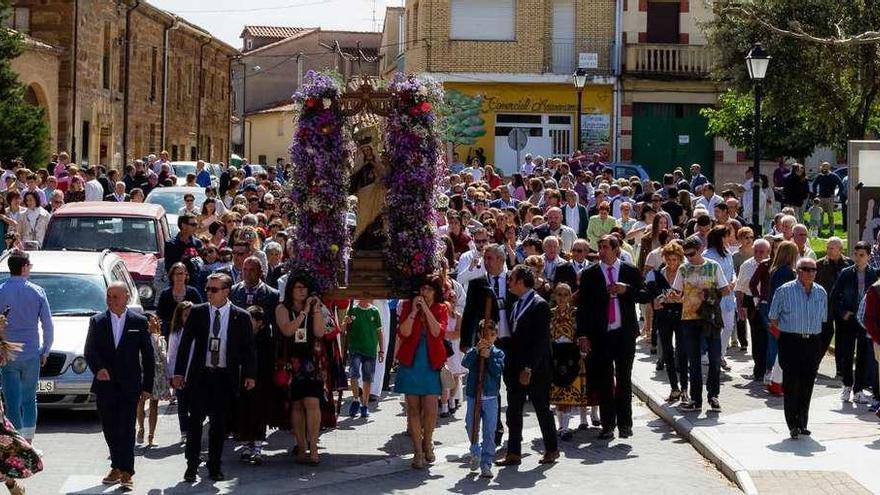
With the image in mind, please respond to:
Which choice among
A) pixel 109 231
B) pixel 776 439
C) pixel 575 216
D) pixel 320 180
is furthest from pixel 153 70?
pixel 776 439

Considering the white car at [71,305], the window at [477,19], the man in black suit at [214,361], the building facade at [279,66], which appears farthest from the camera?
the building facade at [279,66]

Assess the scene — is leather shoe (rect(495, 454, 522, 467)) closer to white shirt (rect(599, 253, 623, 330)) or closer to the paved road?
the paved road

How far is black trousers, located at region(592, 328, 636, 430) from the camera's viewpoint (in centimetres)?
1573

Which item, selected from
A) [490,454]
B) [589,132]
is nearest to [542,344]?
[490,454]

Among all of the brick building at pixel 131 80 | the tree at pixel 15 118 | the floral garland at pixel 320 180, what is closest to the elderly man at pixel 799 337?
the floral garland at pixel 320 180

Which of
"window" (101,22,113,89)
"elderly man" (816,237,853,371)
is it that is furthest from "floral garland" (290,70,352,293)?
"window" (101,22,113,89)

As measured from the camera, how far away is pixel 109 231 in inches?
890

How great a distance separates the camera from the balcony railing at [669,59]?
4900 centimetres

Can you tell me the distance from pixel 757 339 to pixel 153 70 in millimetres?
44280

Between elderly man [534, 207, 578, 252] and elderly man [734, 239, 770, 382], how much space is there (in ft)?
9.06

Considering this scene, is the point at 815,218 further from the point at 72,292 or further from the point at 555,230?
the point at 72,292

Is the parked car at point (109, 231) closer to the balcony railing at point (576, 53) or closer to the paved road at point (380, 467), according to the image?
the paved road at point (380, 467)

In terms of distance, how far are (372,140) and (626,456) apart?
3.96m

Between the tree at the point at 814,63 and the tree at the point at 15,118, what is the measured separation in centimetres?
1547
